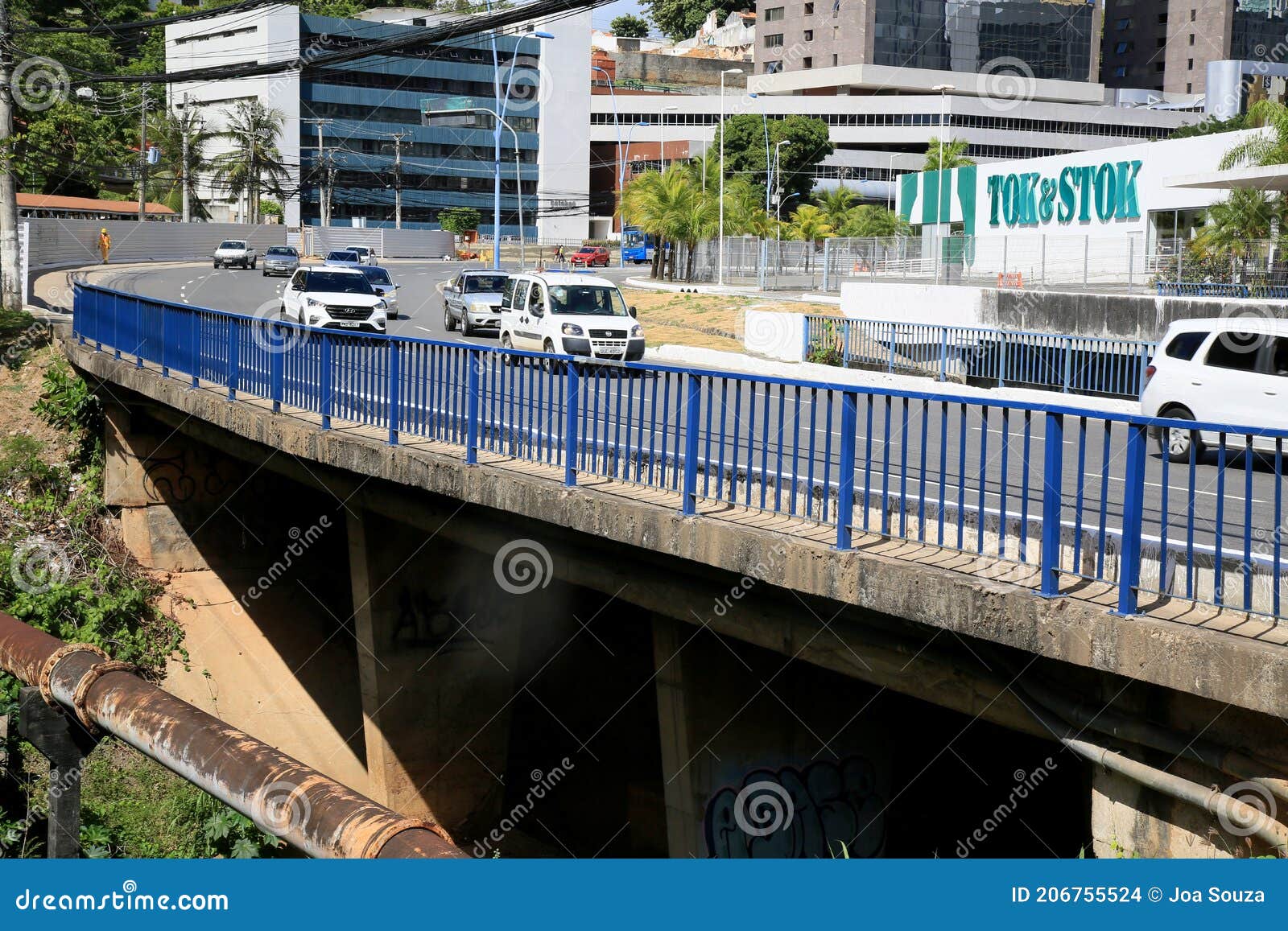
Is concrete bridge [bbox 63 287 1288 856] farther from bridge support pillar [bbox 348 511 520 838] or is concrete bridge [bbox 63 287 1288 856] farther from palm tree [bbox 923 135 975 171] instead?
palm tree [bbox 923 135 975 171]

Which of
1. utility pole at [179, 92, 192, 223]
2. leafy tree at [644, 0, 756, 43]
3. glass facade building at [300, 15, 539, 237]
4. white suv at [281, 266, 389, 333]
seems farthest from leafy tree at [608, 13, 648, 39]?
white suv at [281, 266, 389, 333]

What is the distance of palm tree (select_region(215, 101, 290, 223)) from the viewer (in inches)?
3957

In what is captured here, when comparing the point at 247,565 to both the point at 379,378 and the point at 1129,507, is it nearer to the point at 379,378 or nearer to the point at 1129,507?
the point at 379,378

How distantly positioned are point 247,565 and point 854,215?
65.6 m

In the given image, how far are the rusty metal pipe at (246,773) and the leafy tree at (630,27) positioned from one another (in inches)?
6918

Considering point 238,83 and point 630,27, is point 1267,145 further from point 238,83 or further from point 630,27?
point 630,27

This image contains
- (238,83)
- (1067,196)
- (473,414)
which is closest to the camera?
(473,414)

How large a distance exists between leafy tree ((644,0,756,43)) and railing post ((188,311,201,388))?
154 m

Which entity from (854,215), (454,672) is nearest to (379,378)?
(454,672)

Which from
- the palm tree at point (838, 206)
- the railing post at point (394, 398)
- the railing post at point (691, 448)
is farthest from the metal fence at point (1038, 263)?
the palm tree at point (838, 206)

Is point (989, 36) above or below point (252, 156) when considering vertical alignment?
above

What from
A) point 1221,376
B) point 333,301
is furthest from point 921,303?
point 1221,376

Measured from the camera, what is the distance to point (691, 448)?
892cm

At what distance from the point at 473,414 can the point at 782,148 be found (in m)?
94.6
